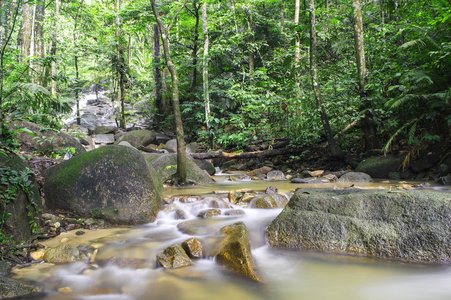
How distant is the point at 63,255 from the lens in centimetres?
303

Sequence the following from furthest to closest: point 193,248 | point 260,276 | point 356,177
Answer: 1. point 356,177
2. point 193,248
3. point 260,276

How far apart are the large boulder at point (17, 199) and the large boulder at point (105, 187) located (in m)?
0.67

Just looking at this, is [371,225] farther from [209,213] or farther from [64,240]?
[64,240]

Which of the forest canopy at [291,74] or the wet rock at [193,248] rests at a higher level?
the forest canopy at [291,74]

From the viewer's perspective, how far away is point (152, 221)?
4.48m

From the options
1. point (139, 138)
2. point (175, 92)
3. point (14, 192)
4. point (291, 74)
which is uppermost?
point (291, 74)

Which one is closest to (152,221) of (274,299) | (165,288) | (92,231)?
(92,231)

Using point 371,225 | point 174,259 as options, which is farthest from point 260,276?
point 371,225

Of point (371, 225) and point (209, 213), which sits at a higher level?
point (371, 225)

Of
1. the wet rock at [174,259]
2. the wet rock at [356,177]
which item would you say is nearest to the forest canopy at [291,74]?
A: the wet rock at [356,177]

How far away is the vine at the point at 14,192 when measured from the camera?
292 centimetres

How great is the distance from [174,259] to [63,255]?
4.06 ft

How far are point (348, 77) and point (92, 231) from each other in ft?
27.8

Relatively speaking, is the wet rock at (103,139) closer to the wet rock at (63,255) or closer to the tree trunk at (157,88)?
the tree trunk at (157,88)
